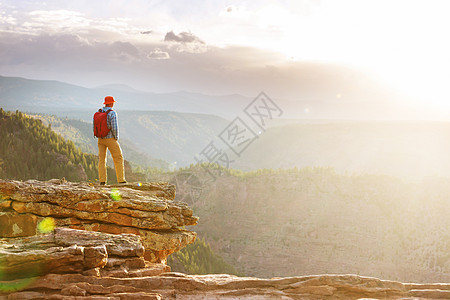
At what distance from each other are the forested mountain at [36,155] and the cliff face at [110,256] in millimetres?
80822

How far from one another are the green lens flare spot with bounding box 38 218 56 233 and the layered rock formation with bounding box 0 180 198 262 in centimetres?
11

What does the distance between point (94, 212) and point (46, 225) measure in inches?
67.3

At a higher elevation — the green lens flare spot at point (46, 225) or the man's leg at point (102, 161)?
the man's leg at point (102, 161)

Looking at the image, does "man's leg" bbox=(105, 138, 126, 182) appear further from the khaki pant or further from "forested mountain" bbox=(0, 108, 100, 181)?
"forested mountain" bbox=(0, 108, 100, 181)

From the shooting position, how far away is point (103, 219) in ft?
46.7

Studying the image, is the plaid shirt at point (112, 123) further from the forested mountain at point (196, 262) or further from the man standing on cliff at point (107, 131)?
the forested mountain at point (196, 262)

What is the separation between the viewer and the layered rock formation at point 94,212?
13461mm

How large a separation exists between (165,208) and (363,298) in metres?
8.02

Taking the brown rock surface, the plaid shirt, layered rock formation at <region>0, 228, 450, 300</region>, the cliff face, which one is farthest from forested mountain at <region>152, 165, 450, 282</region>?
the plaid shirt

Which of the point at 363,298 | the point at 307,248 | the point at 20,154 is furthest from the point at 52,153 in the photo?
the point at 363,298

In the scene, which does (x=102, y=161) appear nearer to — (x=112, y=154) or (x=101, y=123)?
(x=112, y=154)

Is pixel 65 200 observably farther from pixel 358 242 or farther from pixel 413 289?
pixel 358 242

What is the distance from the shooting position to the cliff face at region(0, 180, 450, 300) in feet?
31.3

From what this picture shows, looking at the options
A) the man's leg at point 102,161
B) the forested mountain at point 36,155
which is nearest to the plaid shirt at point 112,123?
the man's leg at point 102,161
